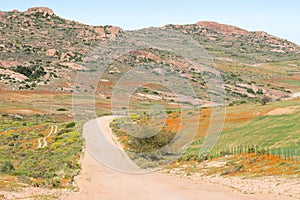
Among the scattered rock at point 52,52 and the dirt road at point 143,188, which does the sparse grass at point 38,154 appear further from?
the scattered rock at point 52,52

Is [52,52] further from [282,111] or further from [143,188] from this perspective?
[143,188]

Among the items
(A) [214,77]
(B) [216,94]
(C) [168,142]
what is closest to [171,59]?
(A) [214,77]

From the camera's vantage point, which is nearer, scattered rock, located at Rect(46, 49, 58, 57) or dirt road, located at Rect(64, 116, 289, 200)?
dirt road, located at Rect(64, 116, 289, 200)

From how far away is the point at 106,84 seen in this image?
497 feet

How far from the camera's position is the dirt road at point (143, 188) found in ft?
82.6

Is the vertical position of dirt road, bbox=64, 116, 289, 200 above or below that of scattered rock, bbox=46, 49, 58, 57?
below

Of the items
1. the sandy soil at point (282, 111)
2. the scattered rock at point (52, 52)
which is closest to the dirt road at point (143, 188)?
the sandy soil at point (282, 111)

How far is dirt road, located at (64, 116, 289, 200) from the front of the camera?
25.2 meters

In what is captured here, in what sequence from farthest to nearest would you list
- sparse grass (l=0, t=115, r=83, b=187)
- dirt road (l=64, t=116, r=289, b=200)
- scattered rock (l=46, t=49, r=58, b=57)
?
1. scattered rock (l=46, t=49, r=58, b=57)
2. sparse grass (l=0, t=115, r=83, b=187)
3. dirt road (l=64, t=116, r=289, b=200)

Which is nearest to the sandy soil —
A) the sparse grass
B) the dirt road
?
the dirt road

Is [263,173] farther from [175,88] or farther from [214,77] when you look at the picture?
[214,77]

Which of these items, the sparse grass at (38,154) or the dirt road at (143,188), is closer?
the dirt road at (143,188)

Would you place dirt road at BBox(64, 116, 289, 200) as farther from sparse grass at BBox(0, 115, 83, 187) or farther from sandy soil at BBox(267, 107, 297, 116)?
sandy soil at BBox(267, 107, 297, 116)

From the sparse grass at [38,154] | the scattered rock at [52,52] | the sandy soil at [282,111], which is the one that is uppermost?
the scattered rock at [52,52]
